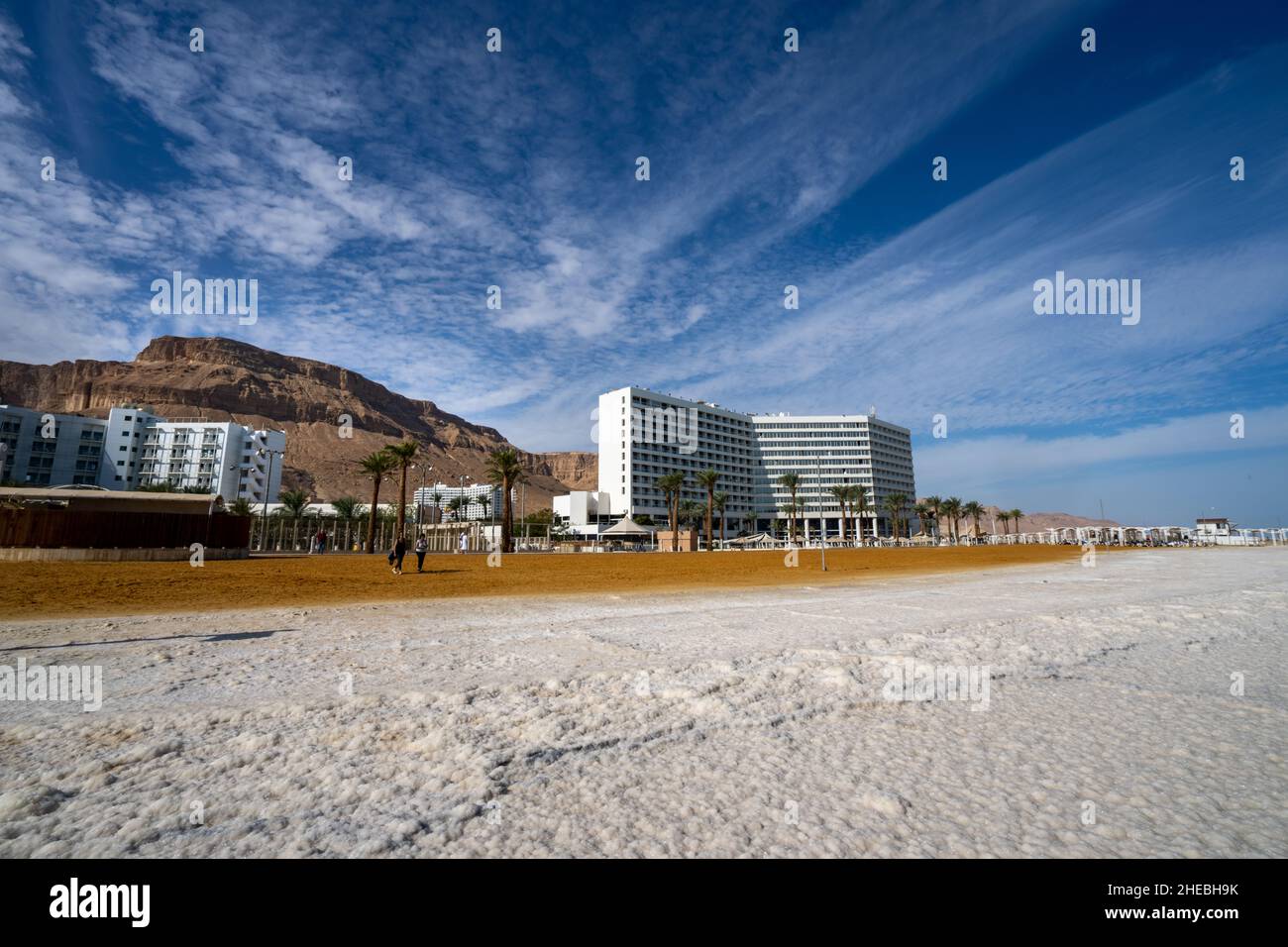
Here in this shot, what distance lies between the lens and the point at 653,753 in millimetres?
3562

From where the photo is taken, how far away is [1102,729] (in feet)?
13.0

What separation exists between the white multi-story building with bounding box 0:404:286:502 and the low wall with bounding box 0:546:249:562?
263 ft

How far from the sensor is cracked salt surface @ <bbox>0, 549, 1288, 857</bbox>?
8.30 ft

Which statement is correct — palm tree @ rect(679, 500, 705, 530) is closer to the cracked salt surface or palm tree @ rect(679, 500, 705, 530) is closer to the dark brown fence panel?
the dark brown fence panel

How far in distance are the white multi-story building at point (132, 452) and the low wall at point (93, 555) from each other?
8029 cm

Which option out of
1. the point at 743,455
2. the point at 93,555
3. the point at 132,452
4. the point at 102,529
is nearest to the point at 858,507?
the point at 743,455

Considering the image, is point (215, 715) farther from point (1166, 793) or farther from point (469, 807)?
point (1166, 793)

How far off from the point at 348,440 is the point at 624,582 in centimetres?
20293

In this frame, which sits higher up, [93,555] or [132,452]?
[132,452]

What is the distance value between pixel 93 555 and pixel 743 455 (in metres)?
131

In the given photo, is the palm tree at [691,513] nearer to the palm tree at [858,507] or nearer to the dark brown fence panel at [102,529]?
the palm tree at [858,507]

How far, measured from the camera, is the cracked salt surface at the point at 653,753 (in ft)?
8.30

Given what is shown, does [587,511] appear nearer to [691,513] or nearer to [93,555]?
[691,513]
